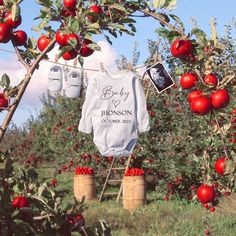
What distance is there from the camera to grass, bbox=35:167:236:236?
17.9 feet

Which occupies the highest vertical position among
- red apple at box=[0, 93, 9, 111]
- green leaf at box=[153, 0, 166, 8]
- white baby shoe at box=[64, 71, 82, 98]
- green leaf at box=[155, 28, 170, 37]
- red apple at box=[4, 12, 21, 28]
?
green leaf at box=[153, 0, 166, 8]

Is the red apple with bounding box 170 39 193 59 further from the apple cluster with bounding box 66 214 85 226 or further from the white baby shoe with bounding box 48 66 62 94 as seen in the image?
the white baby shoe with bounding box 48 66 62 94

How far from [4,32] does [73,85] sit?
26.6ft

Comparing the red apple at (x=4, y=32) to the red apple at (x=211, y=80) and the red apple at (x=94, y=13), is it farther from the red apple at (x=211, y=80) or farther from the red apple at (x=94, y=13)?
the red apple at (x=211, y=80)

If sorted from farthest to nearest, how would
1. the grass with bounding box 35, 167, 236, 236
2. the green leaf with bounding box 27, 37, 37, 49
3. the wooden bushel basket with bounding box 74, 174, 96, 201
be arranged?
1. the wooden bushel basket with bounding box 74, 174, 96, 201
2. the grass with bounding box 35, 167, 236, 236
3. the green leaf with bounding box 27, 37, 37, 49

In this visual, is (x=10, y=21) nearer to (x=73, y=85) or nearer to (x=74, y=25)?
(x=74, y=25)

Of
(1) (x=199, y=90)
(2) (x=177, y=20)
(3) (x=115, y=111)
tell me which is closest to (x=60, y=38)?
(2) (x=177, y=20)

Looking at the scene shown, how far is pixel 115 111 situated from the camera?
245 inches

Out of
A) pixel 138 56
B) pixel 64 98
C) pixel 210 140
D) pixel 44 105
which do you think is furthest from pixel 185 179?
pixel 44 105

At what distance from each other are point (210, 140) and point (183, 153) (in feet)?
16.9

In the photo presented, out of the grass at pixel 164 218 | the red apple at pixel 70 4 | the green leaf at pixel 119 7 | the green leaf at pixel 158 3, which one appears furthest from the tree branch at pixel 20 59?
the grass at pixel 164 218

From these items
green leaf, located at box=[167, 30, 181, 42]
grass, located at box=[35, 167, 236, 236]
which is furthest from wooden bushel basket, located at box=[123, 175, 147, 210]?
green leaf, located at box=[167, 30, 181, 42]

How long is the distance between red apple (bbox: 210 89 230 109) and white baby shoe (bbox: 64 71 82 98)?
8191 mm

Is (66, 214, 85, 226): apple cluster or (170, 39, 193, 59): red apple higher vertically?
(170, 39, 193, 59): red apple
